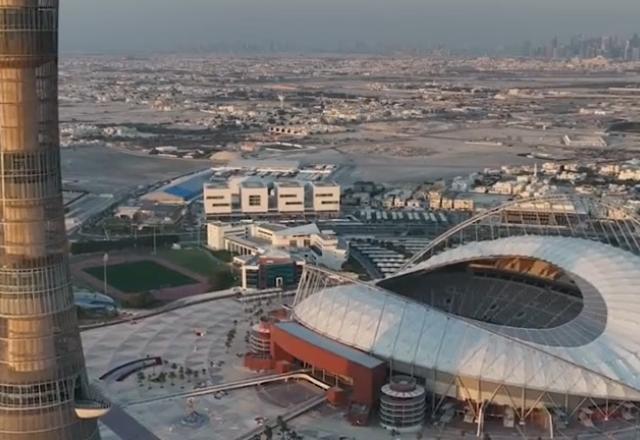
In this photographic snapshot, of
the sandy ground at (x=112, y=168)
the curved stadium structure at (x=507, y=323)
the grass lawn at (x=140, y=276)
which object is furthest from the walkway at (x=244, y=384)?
the sandy ground at (x=112, y=168)

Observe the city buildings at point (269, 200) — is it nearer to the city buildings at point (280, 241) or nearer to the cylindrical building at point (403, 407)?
the city buildings at point (280, 241)

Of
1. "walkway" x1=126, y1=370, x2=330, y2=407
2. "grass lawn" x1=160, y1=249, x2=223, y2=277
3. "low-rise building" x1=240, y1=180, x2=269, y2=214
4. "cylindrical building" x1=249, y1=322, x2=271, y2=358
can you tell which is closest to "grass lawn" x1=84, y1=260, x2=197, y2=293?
"grass lawn" x1=160, y1=249, x2=223, y2=277

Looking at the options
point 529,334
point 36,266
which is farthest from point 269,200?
point 36,266

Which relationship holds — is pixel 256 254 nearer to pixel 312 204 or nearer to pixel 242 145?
pixel 312 204

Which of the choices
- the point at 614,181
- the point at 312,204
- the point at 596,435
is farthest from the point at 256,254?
the point at 614,181

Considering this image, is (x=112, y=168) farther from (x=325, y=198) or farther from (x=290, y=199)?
(x=325, y=198)

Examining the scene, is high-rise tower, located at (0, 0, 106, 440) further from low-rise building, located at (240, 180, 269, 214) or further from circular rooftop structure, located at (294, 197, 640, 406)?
low-rise building, located at (240, 180, 269, 214)
